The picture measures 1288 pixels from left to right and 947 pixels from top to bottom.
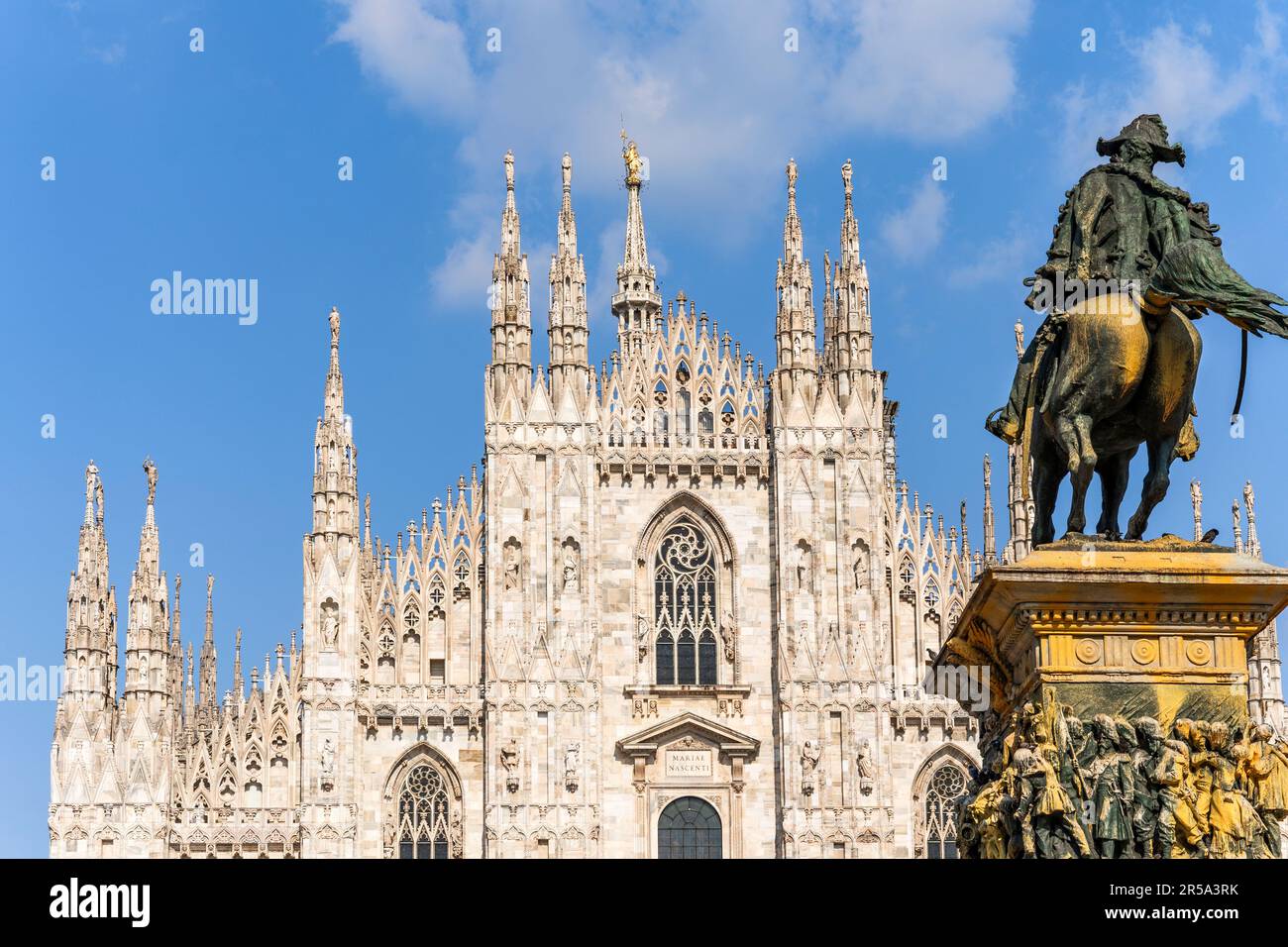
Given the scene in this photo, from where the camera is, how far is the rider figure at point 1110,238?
33.0 feet

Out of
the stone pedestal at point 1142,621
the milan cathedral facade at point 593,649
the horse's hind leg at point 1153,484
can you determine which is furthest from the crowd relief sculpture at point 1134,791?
the milan cathedral facade at point 593,649

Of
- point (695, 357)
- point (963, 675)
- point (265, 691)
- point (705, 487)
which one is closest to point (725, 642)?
point (705, 487)

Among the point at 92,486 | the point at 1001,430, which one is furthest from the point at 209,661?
the point at 1001,430

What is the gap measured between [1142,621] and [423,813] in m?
35.5

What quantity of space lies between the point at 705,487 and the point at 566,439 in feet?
10.3

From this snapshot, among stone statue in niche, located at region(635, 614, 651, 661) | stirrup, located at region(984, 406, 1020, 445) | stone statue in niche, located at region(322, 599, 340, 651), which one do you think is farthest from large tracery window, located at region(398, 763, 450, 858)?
stirrup, located at region(984, 406, 1020, 445)

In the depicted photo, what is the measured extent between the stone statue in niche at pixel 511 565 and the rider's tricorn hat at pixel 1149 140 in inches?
1356

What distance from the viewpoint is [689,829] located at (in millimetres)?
44281

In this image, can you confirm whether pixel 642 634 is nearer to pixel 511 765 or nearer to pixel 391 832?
pixel 511 765

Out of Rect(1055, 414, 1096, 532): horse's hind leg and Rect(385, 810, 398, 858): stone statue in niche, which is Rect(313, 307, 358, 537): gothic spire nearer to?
Rect(385, 810, 398, 858): stone statue in niche

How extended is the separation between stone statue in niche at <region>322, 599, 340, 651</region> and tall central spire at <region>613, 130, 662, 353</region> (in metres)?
14.0

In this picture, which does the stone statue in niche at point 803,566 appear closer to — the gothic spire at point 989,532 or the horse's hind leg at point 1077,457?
the gothic spire at point 989,532
